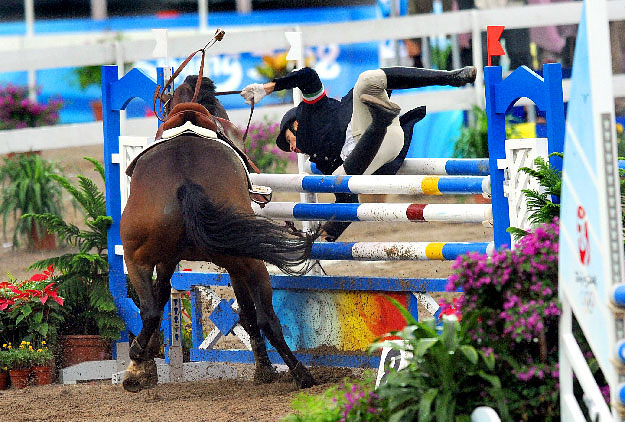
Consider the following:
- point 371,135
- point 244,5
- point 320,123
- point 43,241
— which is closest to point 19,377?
point 320,123

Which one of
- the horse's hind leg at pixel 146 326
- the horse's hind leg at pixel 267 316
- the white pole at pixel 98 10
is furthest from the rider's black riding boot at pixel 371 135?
the white pole at pixel 98 10

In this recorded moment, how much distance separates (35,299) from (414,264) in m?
3.32

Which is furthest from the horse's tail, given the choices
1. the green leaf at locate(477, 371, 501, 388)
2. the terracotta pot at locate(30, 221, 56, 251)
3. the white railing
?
the white railing

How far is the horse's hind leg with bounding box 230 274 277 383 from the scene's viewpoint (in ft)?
16.4

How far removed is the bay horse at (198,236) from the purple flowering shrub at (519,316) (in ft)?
5.00

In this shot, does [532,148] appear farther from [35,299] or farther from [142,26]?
[142,26]

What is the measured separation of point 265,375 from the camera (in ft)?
16.4

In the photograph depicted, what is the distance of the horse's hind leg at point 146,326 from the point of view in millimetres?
4746

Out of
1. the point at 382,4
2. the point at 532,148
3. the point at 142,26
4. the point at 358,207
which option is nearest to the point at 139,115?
the point at 142,26

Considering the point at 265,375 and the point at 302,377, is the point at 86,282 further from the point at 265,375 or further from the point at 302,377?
the point at 302,377

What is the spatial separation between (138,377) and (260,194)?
1029 mm

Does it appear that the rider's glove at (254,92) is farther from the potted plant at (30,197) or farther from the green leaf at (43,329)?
the potted plant at (30,197)

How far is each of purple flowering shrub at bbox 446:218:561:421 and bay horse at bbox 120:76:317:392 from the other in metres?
1.52

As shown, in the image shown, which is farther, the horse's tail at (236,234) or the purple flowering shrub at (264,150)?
the purple flowering shrub at (264,150)
